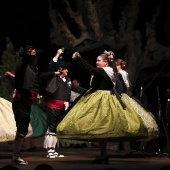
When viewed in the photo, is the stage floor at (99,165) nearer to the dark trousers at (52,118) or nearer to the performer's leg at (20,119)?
the performer's leg at (20,119)

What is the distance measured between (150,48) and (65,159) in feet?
18.1

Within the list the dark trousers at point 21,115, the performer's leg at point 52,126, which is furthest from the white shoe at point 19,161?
the performer's leg at point 52,126

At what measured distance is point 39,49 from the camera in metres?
9.65

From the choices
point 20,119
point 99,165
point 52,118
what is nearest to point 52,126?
point 52,118

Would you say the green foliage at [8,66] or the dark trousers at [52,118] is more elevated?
the green foliage at [8,66]

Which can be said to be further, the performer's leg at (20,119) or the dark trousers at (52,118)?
the dark trousers at (52,118)

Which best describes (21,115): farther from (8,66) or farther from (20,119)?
(8,66)

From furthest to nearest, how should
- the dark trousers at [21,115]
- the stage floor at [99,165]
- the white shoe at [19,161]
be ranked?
the dark trousers at [21,115], the white shoe at [19,161], the stage floor at [99,165]

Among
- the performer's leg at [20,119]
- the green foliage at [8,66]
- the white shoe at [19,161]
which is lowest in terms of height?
the white shoe at [19,161]

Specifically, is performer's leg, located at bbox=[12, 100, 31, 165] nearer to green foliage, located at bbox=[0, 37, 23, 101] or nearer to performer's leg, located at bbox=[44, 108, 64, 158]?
performer's leg, located at bbox=[44, 108, 64, 158]

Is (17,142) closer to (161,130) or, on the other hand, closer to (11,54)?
(161,130)

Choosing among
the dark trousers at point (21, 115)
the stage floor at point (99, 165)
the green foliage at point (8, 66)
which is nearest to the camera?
the stage floor at point (99, 165)

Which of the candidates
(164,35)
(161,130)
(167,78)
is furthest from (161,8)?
(161,130)

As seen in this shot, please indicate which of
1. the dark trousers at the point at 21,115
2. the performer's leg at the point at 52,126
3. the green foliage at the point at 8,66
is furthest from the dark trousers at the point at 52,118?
the green foliage at the point at 8,66
